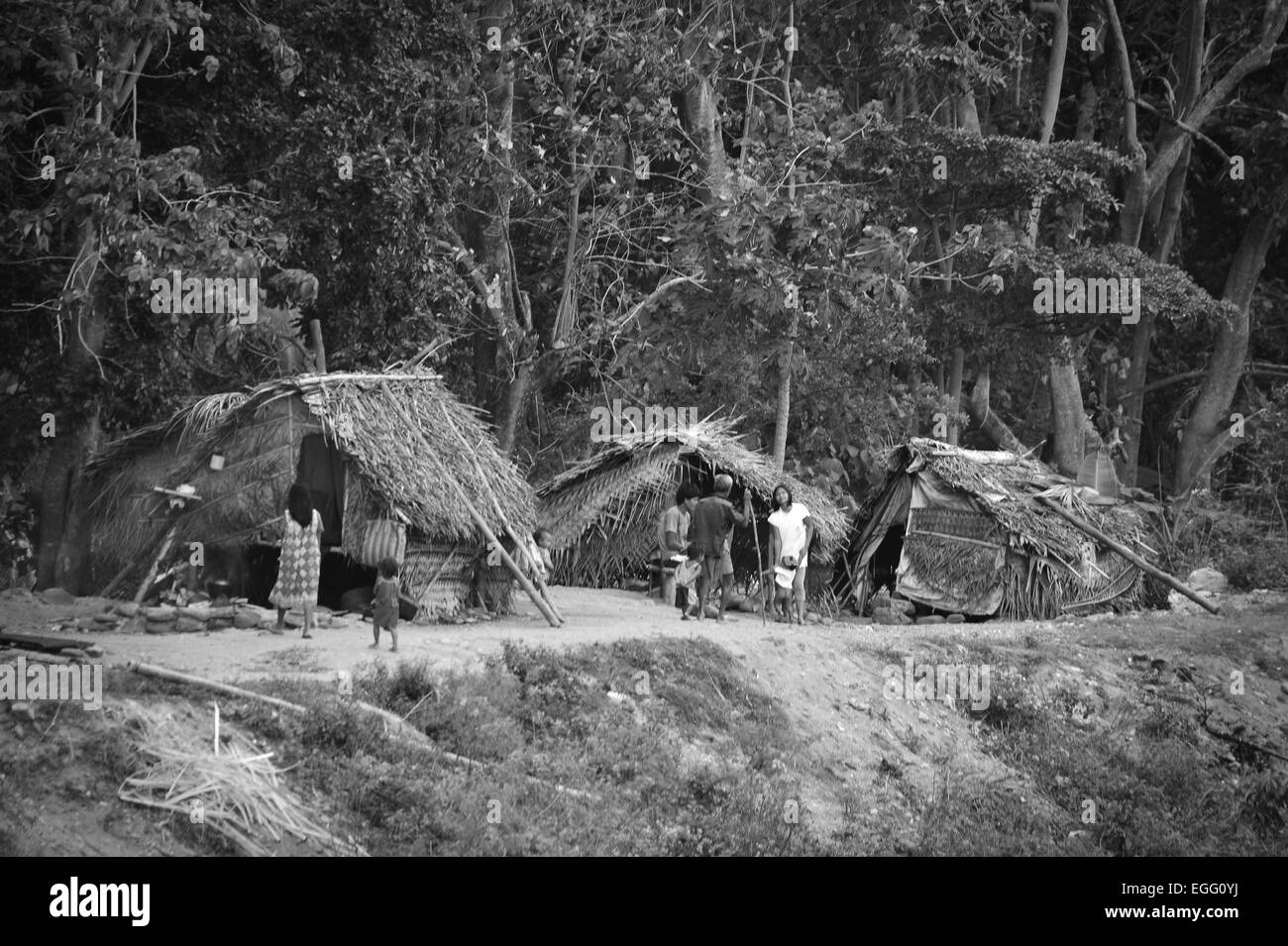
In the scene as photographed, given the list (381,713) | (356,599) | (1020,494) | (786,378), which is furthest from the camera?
(786,378)

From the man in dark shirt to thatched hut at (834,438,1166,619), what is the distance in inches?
174

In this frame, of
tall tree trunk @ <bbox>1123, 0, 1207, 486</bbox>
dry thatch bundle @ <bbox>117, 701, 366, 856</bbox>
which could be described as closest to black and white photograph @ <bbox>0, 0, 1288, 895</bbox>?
dry thatch bundle @ <bbox>117, 701, 366, 856</bbox>

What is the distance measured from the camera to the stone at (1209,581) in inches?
856

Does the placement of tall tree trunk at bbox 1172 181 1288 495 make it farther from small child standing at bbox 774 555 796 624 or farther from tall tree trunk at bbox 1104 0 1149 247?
small child standing at bbox 774 555 796 624

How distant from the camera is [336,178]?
1742 cm

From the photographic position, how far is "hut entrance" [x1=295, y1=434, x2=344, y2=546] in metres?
14.6

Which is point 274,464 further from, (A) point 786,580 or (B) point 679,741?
(A) point 786,580

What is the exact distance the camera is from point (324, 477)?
14.7m

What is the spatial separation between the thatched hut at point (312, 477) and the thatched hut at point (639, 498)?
143 inches

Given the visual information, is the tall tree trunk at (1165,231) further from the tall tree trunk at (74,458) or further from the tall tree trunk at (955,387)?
the tall tree trunk at (74,458)

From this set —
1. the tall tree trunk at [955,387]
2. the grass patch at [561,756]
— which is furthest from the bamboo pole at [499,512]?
the tall tree trunk at [955,387]

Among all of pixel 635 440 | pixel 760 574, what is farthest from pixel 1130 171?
pixel 760 574

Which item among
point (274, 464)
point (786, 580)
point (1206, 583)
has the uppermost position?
point (274, 464)

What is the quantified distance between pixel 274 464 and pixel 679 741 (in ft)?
15.8
